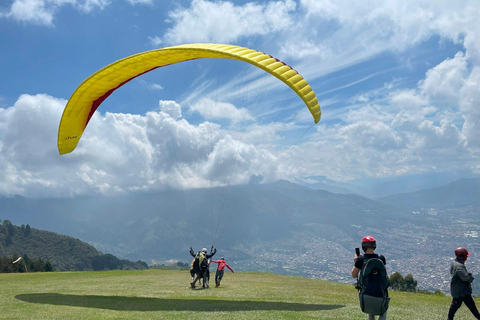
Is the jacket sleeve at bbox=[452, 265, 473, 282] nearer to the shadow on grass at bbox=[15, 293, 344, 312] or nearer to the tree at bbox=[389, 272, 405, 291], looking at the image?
the shadow on grass at bbox=[15, 293, 344, 312]

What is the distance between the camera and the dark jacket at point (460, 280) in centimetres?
986

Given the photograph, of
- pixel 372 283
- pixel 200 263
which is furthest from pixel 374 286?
pixel 200 263

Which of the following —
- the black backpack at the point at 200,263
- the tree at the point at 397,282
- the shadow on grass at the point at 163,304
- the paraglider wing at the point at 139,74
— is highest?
the paraglider wing at the point at 139,74

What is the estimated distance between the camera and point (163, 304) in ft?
48.0

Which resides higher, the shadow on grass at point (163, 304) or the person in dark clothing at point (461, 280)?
the person in dark clothing at point (461, 280)

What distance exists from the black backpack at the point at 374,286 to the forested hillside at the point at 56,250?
137064 millimetres

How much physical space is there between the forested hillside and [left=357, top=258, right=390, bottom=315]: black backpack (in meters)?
137

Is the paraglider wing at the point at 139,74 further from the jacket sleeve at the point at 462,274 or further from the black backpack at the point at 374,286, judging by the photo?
the black backpack at the point at 374,286

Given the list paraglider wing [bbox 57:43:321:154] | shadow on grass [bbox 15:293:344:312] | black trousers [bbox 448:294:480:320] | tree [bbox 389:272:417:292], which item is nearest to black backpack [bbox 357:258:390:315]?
black trousers [bbox 448:294:480:320]

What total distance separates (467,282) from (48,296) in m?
16.7

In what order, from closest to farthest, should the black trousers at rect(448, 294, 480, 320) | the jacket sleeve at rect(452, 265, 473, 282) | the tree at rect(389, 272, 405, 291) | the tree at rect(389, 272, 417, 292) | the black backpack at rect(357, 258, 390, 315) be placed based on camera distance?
1. the black backpack at rect(357, 258, 390, 315)
2. the jacket sleeve at rect(452, 265, 473, 282)
3. the black trousers at rect(448, 294, 480, 320)
4. the tree at rect(389, 272, 417, 292)
5. the tree at rect(389, 272, 405, 291)

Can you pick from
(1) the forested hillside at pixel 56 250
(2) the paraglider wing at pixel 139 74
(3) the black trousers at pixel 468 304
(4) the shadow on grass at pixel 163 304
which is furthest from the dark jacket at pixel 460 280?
(1) the forested hillside at pixel 56 250

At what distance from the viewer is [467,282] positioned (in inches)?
392

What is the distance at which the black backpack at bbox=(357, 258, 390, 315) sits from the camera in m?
7.43
